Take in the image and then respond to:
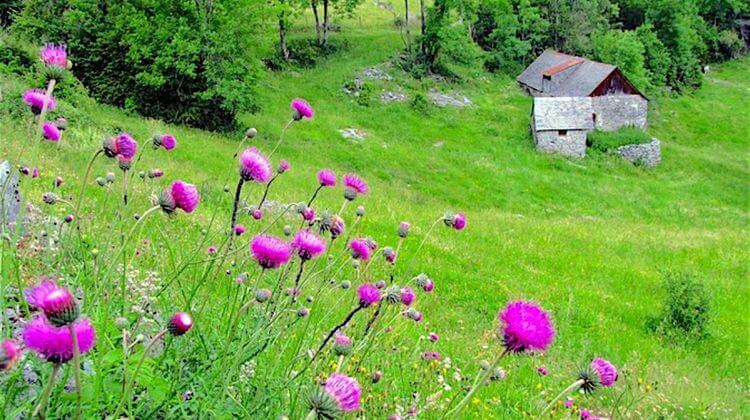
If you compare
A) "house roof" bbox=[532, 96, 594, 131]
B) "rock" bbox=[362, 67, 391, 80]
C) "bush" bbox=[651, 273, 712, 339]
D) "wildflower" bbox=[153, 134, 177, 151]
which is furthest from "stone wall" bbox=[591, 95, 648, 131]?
"wildflower" bbox=[153, 134, 177, 151]

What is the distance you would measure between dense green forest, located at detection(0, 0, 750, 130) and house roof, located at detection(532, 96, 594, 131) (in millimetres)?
7610

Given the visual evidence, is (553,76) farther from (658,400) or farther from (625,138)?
(658,400)

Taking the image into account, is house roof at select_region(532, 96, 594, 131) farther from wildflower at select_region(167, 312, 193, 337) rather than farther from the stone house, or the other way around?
wildflower at select_region(167, 312, 193, 337)

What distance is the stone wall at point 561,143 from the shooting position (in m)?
30.4

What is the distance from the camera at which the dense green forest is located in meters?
21.2

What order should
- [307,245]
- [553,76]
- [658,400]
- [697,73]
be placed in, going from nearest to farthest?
[307,245], [658,400], [553,76], [697,73]

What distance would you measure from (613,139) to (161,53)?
2306 centimetres

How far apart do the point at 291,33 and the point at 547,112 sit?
20676 mm

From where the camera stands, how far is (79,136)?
41.0 ft

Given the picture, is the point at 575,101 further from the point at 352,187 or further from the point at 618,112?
the point at 352,187

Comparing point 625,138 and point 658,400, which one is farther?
point 625,138

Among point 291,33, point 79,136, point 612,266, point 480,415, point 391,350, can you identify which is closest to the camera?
point 480,415

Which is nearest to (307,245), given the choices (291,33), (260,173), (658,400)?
(260,173)

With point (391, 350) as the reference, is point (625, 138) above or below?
below
